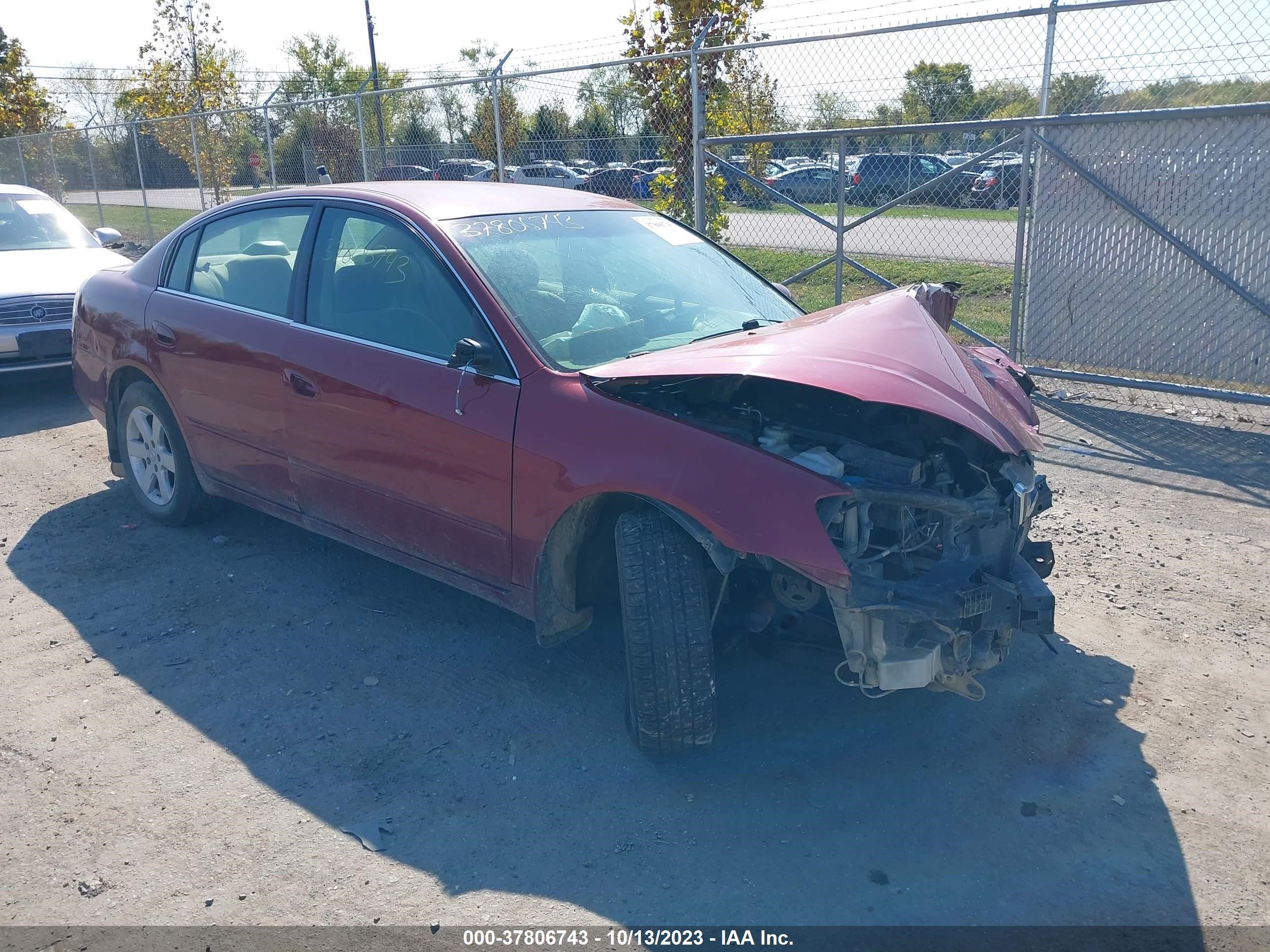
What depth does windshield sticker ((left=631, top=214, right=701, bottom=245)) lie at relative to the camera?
4.80 meters

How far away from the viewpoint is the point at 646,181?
408 inches

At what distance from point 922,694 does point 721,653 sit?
2.57 feet

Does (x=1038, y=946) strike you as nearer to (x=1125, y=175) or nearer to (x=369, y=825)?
(x=369, y=825)

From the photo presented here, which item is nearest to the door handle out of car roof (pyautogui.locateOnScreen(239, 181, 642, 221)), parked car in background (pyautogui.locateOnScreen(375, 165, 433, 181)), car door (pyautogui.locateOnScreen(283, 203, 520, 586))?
car door (pyautogui.locateOnScreen(283, 203, 520, 586))

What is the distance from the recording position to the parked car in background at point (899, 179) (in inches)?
320

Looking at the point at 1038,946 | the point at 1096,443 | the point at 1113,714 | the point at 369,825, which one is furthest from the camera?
the point at 1096,443

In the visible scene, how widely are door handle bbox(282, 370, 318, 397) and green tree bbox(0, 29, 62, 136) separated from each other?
2769 centimetres

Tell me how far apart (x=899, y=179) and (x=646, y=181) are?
9.69 feet

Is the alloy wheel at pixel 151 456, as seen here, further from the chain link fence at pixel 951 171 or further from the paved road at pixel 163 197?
the paved road at pixel 163 197

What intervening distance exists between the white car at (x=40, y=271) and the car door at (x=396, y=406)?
15.6ft

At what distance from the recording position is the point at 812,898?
2.85 metres

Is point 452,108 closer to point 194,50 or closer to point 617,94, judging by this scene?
point 617,94

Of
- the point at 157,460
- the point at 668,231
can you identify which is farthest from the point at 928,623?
the point at 157,460

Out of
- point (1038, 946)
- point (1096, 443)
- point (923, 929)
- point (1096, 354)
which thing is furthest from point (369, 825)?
point (1096, 354)
